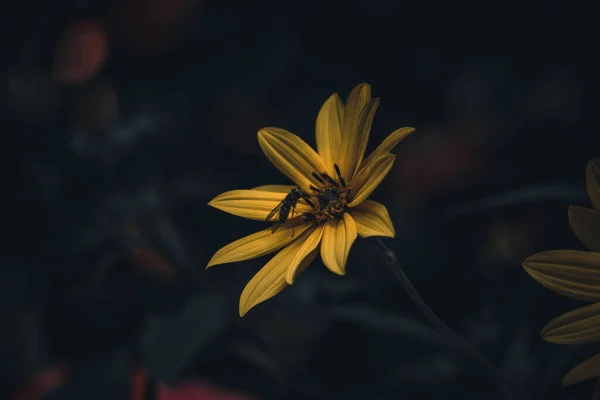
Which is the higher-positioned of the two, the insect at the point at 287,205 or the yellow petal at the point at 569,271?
the insect at the point at 287,205

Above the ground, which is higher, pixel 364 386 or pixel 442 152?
pixel 442 152

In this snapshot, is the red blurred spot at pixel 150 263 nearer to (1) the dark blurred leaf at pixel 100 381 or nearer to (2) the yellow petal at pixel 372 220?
(1) the dark blurred leaf at pixel 100 381

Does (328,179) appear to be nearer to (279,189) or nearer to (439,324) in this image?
(279,189)

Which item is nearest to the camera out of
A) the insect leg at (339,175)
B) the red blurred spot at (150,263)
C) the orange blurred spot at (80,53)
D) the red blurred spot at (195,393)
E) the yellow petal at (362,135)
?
the yellow petal at (362,135)

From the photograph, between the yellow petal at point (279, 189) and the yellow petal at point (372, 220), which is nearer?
the yellow petal at point (372, 220)

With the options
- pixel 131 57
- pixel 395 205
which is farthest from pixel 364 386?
pixel 131 57

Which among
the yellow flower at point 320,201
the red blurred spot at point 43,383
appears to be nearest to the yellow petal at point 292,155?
the yellow flower at point 320,201

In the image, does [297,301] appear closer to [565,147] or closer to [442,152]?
[442,152]
